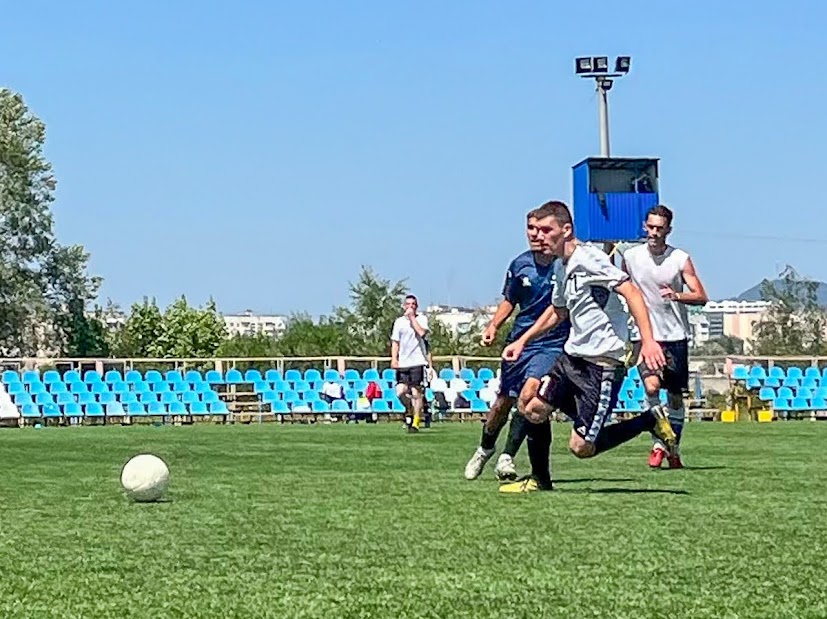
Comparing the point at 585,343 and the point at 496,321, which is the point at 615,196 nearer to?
the point at 496,321

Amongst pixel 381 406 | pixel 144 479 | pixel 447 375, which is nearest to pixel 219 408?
pixel 381 406

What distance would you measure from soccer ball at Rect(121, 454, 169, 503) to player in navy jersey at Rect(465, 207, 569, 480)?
229 cm

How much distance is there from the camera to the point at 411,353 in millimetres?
20266

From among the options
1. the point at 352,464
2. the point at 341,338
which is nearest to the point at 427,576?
the point at 352,464

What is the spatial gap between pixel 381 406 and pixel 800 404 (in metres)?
8.82

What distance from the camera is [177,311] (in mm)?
85500

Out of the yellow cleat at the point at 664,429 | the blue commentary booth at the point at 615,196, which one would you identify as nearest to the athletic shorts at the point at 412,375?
the yellow cleat at the point at 664,429

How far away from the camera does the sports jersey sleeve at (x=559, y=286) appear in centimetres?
884

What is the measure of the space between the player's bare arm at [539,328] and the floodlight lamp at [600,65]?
27011 mm

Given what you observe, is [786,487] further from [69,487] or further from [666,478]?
[69,487]

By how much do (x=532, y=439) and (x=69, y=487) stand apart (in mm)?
3086

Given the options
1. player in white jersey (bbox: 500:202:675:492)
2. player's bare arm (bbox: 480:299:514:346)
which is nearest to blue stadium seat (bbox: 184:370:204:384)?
player's bare arm (bbox: 480:299:514:346)

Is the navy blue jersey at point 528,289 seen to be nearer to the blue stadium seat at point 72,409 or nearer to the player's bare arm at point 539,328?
the player's bare arm at point 539,328

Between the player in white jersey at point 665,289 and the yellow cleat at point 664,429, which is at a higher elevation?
the player in white jersey at point 665,289
